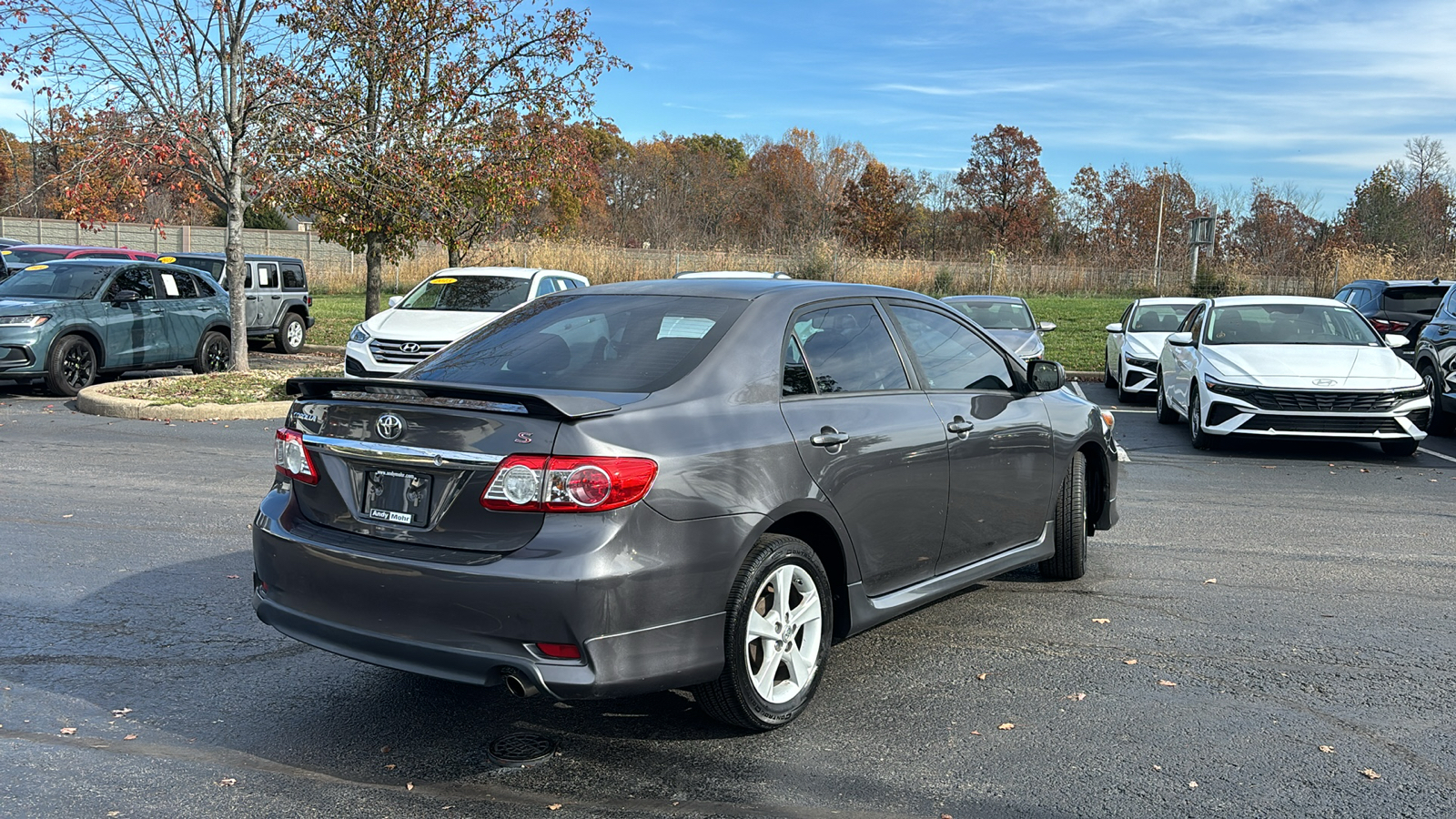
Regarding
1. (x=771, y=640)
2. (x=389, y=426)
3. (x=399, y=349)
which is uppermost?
(x=389, y=426)

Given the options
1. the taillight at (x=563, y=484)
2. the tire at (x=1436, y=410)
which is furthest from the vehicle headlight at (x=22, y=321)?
the tire at (x=1436, y=410)

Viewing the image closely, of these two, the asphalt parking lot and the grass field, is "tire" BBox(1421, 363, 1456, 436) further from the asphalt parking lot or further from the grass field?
the grass field

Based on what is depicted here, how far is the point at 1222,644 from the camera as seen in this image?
17.4 ft

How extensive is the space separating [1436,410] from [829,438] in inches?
460

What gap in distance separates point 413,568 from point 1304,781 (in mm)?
2913

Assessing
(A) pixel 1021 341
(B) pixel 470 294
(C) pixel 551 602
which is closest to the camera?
(C) pixel 551 602

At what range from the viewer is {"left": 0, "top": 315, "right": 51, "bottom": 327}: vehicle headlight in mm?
14414

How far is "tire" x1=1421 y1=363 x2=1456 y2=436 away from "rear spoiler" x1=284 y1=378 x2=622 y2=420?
12346 mm

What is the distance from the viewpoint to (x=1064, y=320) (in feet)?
99.9

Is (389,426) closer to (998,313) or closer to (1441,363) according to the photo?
(1441,363)

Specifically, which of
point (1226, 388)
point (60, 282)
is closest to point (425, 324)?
point (60, 282)

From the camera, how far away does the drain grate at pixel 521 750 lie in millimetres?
3957

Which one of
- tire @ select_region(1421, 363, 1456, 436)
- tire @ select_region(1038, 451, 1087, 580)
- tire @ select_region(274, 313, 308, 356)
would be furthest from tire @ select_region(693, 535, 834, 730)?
tire @ select_region(274, 313, 308, 356)

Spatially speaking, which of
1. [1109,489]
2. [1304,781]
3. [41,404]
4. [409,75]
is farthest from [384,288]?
[1304,781]
